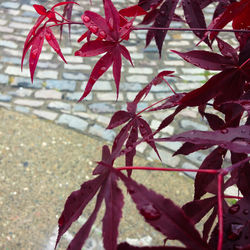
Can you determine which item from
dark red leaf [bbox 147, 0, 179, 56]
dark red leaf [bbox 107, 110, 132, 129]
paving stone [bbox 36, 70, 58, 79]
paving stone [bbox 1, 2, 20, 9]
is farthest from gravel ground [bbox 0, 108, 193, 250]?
paving stone [bbox 1, 2, 20, 9]

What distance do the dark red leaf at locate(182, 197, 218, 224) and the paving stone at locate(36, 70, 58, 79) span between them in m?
2.80

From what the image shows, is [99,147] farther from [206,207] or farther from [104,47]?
[206,207]

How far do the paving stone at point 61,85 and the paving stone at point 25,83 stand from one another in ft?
0.25

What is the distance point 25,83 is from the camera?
10.6 ft

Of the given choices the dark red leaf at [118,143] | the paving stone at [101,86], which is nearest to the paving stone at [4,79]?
the paving stone at [101,86]

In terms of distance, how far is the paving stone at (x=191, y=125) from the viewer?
114 inches

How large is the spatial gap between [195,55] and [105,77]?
2646 millimetres

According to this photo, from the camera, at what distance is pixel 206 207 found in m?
0.72

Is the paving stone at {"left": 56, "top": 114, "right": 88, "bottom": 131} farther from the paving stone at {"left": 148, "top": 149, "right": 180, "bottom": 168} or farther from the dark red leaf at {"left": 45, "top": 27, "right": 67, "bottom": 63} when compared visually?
the dark red leaf at {"left": 45, "top": 27, "right": 67, "bottom": 63}

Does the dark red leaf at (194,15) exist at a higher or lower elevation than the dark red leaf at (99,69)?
higher

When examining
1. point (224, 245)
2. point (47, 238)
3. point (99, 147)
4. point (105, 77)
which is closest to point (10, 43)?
point (105, 77)

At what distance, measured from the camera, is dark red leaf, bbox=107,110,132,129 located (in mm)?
999

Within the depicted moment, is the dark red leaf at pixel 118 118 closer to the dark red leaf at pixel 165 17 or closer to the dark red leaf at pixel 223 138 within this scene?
the dark red leaf at pixel 165 17

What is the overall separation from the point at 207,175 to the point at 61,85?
8.37 ft
